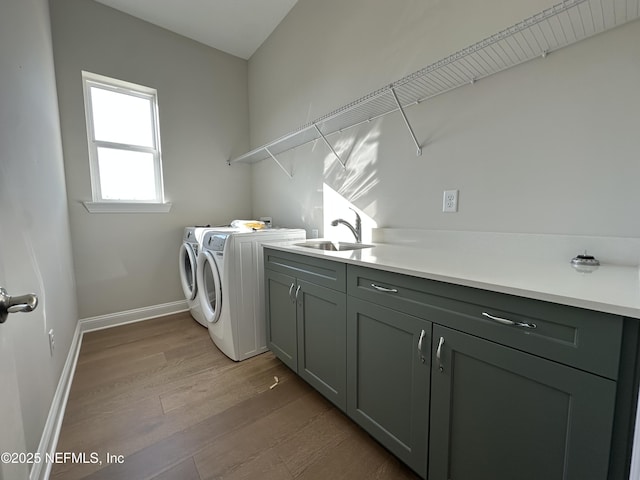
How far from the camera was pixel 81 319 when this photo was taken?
2449 millimetres

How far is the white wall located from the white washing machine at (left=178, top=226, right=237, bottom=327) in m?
0.90

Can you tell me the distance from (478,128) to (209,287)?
2.29 metres

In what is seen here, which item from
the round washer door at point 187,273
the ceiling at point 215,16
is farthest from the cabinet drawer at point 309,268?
the ceiling at point 215,16

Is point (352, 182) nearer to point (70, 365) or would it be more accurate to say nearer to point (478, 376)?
point (478, 376)

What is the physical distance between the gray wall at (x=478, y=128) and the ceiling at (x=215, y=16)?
1.27 ft

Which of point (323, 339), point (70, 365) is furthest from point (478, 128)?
point (70, 365)

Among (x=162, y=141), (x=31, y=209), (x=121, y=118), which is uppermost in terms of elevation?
(x=121, y=118)

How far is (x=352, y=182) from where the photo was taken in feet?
6.57

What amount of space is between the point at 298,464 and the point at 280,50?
3304mm

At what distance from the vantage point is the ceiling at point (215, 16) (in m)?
2.39

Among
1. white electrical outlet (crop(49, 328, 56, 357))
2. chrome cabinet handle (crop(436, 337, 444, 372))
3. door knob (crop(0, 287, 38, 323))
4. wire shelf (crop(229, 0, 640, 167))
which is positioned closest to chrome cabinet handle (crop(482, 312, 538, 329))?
chrome cabinet handle (crop(436, 337, 444, 372))

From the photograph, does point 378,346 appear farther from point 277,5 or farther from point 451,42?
point 277,5

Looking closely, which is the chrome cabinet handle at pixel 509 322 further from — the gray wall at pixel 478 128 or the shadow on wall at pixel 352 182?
the shadow on wall at pixel 352 182

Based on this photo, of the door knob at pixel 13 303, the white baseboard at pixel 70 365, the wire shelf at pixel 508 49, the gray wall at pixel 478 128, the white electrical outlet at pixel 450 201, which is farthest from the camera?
the white electrical outlet at pixel 450 201
